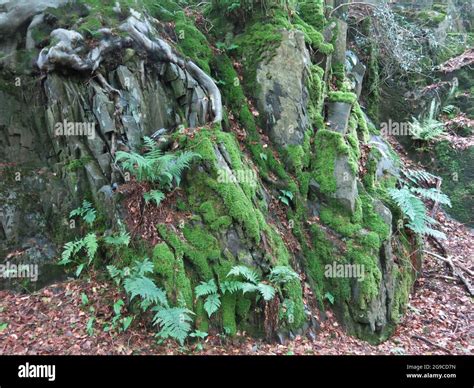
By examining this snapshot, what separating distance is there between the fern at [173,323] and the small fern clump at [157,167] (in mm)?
1755

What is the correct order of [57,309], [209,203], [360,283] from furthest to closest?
[360,283] → [209,203] → [57,309]

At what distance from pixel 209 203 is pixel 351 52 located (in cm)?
807

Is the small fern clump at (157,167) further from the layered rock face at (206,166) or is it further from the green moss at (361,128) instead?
the green moss at (361,128)

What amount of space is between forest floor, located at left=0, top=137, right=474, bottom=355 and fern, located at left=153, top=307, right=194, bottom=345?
0.22 metres

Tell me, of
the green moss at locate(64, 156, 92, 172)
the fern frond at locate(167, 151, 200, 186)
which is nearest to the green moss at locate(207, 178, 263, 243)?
the fern frond at locate(167, 151, 200, 186)

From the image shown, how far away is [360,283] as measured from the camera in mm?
6691

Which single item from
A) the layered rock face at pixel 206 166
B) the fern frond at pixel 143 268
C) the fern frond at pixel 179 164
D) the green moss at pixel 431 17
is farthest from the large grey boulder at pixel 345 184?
the green moss at pixel 431 17

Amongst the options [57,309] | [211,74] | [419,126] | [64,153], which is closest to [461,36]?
[419,126]

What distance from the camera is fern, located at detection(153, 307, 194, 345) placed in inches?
195

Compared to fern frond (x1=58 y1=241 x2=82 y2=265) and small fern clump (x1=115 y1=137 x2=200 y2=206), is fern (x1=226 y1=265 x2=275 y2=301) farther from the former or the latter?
fern frond (x1=58 y1=241 x2=82 y2=265)

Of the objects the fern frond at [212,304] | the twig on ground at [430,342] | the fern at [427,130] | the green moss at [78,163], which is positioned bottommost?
the twig on ground at [430,342]

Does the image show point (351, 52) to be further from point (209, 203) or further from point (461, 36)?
point (209, 203)

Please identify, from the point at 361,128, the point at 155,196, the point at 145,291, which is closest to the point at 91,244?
the point at 155,196

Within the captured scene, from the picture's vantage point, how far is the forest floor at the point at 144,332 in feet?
16.9
